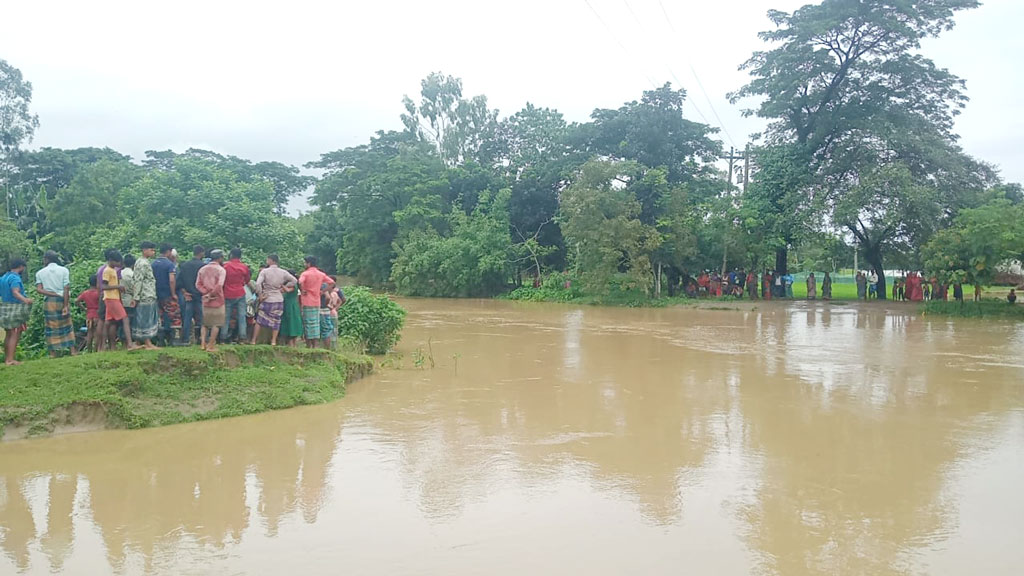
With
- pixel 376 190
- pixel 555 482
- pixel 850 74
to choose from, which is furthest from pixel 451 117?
pixel 555 482

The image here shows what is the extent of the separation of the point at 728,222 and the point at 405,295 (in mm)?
17308

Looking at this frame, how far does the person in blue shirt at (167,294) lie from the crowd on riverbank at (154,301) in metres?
0.01

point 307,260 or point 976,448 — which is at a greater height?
point 307,260

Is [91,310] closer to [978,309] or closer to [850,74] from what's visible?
[978,309]

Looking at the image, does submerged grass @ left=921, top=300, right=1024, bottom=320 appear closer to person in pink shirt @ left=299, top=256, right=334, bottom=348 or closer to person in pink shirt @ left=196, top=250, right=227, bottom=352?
person in pink shirt @ left=299, top=256, right=334, bottom=348

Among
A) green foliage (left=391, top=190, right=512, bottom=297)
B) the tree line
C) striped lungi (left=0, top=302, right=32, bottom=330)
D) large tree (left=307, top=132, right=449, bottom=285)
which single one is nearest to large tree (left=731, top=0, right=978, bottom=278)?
the tree line

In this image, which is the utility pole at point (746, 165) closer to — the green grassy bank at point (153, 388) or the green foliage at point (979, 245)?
the green foliage at point (979, 245)

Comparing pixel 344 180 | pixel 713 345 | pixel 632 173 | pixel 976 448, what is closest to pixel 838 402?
pixel 976 448

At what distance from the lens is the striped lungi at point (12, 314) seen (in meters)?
8.11

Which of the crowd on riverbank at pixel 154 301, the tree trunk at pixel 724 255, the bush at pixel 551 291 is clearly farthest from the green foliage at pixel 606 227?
the crowd on riverbank at pixel 154 301

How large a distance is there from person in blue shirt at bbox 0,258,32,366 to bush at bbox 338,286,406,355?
198 inches

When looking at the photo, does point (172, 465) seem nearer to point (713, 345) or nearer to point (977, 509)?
point (977, 509)

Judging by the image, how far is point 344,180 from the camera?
42.1 m

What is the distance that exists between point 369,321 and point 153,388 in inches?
202
